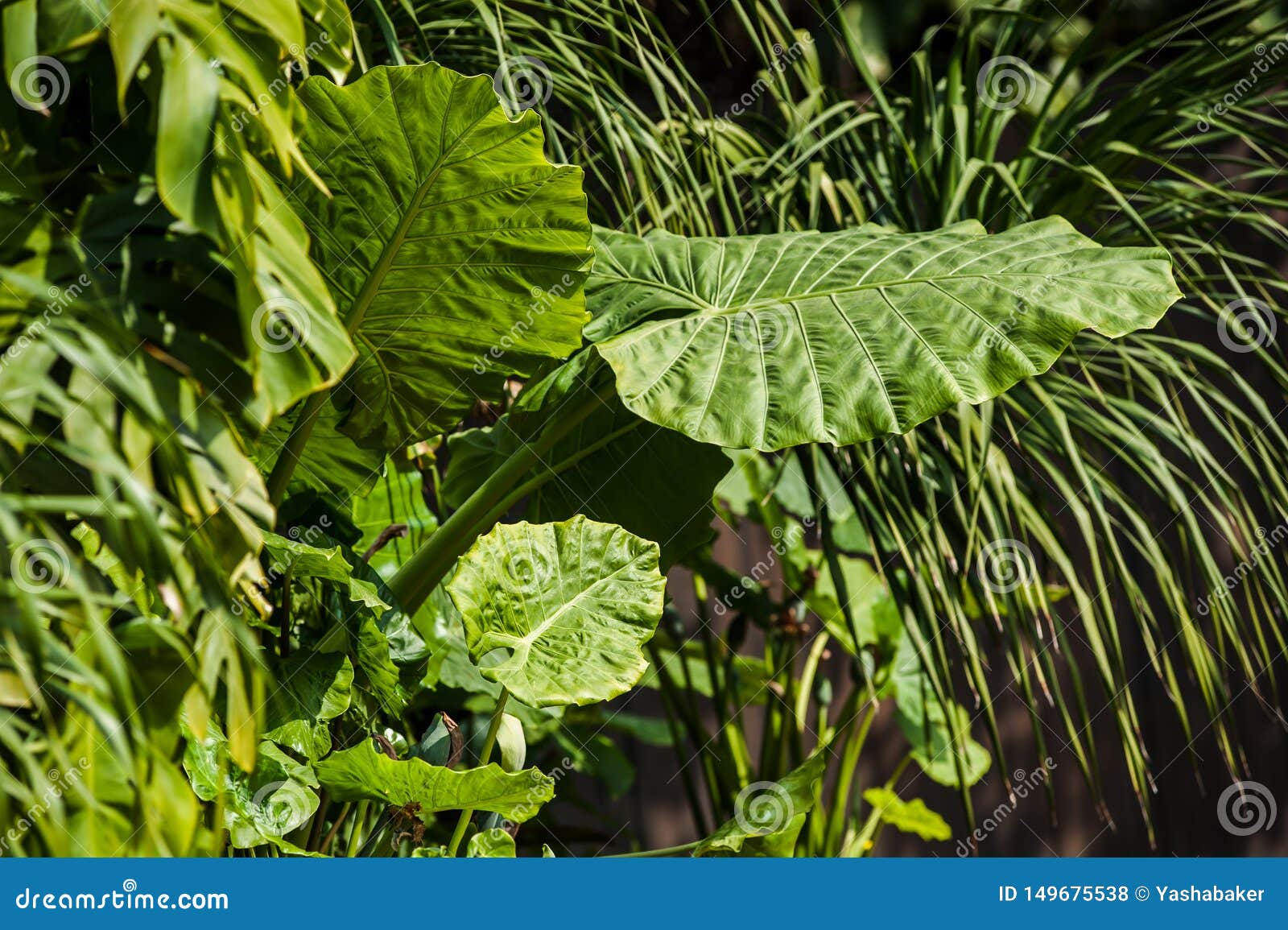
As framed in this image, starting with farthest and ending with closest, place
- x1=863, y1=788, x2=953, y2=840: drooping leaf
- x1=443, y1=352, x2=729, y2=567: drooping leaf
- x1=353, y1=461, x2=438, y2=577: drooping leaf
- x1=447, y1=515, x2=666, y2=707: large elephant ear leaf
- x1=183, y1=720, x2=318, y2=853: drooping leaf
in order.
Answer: x1=863, y1=788, x2=953, y2=840: drooping leaf → x1=353, y1=461, x2=438, y2=577: drooping leaf → x1=443, y1=352, x2=729, y2=567: drooping leaf → x1=447, y1=515, x2=666, y2=707: large elephant ear leaf → x1=183, y1=720, x2=318, y2=853: drooping leaf

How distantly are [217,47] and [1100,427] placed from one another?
4.00 feet

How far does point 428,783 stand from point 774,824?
1.12 feet

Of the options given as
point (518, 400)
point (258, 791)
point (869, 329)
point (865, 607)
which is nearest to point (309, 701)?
point (258, 791)

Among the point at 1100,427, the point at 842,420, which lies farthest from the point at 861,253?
the point at 1100,427

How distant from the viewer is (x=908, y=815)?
1778mm

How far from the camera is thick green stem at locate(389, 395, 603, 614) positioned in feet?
3.62

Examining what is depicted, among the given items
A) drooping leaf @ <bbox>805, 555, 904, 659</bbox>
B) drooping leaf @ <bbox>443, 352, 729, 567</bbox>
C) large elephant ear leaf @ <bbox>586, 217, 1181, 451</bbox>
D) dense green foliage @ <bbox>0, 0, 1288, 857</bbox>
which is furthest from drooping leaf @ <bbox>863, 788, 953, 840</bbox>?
large elephant ear leaf @ <bbox>586, 217, 1181, 451</bbox>

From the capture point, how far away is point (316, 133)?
3.34ft

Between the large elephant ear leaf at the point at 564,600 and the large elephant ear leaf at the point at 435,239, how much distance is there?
0.22 metres

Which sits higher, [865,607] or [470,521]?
[470,521]

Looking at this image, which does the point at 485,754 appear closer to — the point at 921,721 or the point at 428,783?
the point at 428,783

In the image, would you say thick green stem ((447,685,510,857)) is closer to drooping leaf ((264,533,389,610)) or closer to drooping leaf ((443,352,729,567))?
drooping leaf ((264,533,389,610))

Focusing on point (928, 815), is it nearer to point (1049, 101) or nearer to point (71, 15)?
point (1049, 101)

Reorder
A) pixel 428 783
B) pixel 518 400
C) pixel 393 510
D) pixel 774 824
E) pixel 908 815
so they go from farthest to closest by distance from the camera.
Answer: pixel 908 815 → pixel 393 510 → pixel 518 400 → pixel 774 824 → pixel 428 783
